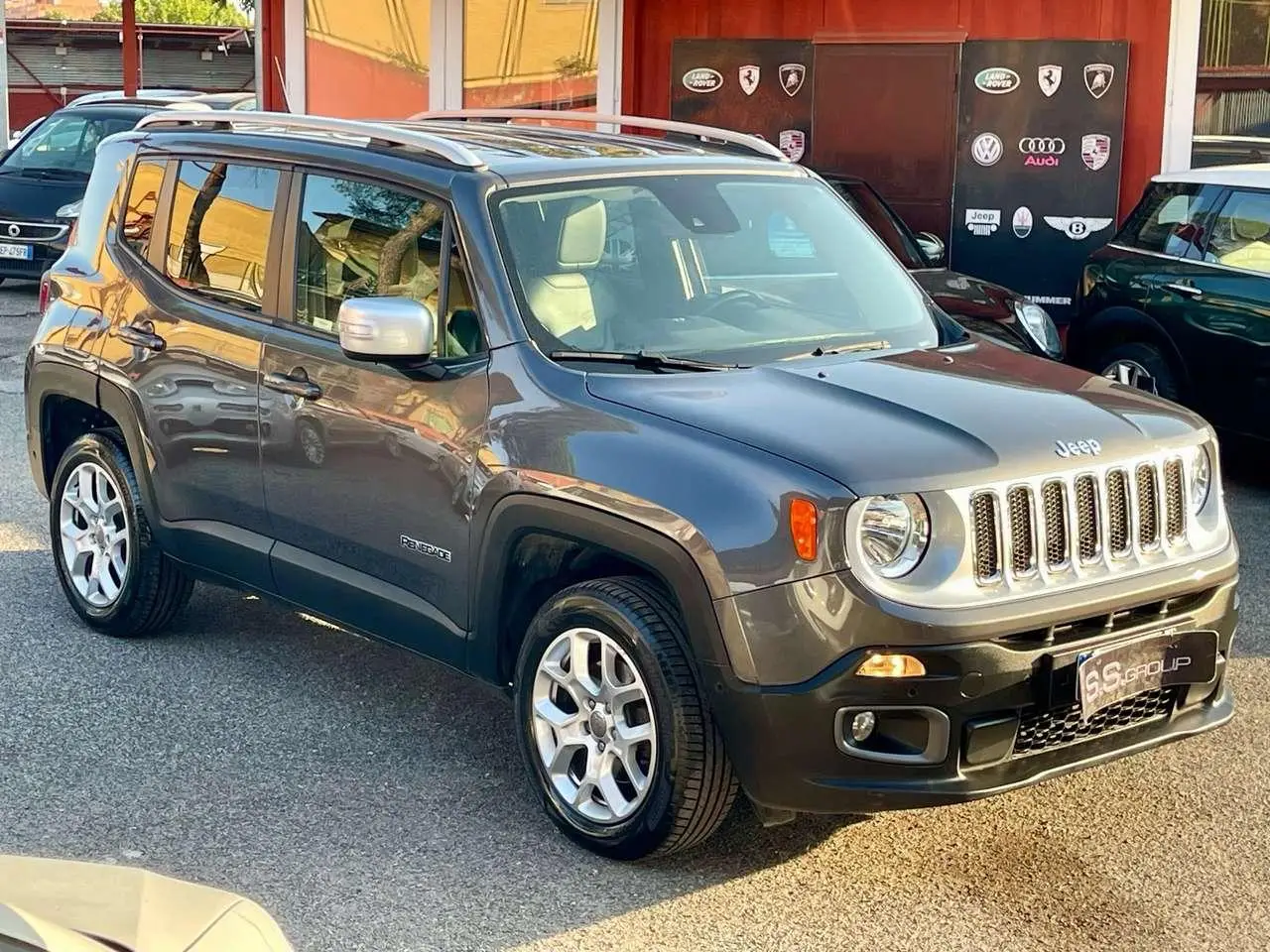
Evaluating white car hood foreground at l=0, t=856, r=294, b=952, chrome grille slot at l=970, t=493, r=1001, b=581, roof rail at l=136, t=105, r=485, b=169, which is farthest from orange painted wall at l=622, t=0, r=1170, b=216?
white car hood foreground at l=0, t=856, r=294, b=952

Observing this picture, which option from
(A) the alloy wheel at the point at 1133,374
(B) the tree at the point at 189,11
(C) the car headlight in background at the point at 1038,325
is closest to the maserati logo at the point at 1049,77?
(A) the alloy wheel at the point at 1133,374

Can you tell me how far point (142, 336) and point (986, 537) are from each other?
329 cm

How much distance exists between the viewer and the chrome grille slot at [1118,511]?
445 cm

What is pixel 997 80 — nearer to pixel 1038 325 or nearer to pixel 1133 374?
pixel 1133 374

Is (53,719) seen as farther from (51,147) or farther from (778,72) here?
(51,147)

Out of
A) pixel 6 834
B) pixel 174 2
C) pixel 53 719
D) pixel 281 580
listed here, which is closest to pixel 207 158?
pixel 281 580

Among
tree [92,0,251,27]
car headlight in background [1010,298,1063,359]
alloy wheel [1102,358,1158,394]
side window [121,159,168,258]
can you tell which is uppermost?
tree [92,0,251,27]

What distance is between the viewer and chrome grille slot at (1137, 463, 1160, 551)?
453cm

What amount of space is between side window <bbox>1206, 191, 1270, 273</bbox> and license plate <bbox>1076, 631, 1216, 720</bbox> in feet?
17.3

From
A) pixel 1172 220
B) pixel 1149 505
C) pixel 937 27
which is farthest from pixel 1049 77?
pixel 1149 505

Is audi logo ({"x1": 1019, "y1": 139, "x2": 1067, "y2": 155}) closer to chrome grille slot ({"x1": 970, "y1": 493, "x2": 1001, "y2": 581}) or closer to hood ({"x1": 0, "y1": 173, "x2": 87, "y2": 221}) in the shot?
hood ({"x1": 0, "y1": 173, "x2": 87, "y2": 221})

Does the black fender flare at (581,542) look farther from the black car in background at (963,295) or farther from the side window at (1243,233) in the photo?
the side window at (1243,233)

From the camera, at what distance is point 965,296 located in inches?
399

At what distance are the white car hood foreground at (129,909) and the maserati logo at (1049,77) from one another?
40.1ft
